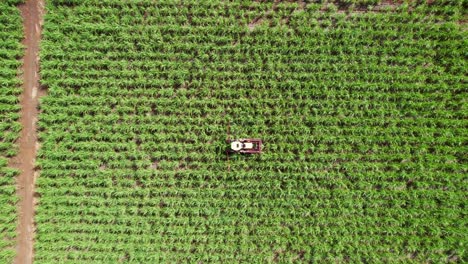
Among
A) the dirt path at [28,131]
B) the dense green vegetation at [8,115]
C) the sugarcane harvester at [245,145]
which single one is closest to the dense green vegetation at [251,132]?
the sugarcane harvester at [245,145]

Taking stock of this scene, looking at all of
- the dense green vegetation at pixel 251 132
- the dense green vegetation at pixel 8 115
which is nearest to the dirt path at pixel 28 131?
the dense green vegetation at pixel 8 115

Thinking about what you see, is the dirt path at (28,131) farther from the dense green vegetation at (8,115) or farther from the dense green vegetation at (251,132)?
the dense green vegetation at (251,132)

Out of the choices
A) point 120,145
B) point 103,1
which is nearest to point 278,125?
point 120,145

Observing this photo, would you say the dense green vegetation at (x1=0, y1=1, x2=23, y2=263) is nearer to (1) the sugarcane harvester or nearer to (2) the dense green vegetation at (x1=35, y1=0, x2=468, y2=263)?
(2) the dense green vegetation at (x1=35, y1=0, x2=468, y2=263)

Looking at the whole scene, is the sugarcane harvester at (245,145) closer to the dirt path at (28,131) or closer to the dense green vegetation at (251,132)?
the dense green vegetation at (251,132)

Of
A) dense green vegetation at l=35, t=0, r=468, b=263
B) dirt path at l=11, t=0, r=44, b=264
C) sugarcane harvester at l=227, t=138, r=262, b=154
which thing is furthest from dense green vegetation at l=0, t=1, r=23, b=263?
sugarcane harvester at l=227, t=138, r=262, b=154

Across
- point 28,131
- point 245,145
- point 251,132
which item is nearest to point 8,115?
point 28,131

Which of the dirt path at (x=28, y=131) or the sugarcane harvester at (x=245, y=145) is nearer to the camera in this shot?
the sugarcane harvester at (x=245, y=145)
